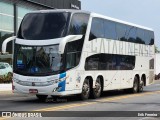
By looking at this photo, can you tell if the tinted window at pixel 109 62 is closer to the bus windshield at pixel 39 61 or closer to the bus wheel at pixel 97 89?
the bus wheel at pixel 97 89

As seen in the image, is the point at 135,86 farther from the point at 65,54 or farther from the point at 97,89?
the point at 65,54

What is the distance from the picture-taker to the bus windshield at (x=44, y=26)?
63.7ft

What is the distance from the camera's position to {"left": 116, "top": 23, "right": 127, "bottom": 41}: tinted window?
24.8m

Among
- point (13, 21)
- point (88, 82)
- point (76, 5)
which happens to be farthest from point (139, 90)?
point (76, 5)

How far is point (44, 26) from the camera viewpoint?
19.6 m

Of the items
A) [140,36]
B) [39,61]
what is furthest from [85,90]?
[140,36]

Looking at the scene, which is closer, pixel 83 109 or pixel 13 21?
pixel 83 109

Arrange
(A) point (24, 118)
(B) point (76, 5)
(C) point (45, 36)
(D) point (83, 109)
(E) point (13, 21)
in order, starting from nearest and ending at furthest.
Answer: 1. (A) point (24, 118)
2. (D) point (83, 109)
3. (C) point (45, 36)
4. (E) point (13, 21)
5. (B) point (76, 5)

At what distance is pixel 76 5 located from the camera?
55344mm

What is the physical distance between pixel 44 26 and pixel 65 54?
148cm

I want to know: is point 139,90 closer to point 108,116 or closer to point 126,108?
point 126,108

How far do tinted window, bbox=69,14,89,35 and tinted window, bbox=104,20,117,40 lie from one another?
7.16 feet

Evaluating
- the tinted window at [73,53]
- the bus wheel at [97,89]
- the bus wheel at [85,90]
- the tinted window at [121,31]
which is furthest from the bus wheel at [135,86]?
the tinted window at [73,53]

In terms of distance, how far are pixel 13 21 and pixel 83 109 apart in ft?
87.3
